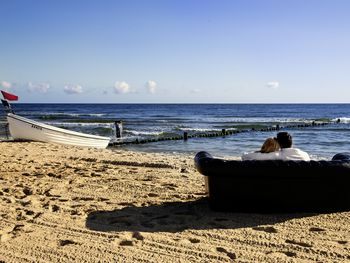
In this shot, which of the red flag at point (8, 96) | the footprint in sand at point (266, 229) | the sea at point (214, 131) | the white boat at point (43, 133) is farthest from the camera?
the sea at point (214, 131)

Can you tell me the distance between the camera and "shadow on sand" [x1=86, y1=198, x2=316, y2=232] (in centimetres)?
555

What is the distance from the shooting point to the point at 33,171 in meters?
9.91

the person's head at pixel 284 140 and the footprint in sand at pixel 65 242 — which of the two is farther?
the person's head at pixel 284 140

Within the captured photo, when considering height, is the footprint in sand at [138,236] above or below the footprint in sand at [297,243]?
above

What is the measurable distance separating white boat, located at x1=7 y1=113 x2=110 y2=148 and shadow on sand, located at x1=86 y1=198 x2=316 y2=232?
12.6m

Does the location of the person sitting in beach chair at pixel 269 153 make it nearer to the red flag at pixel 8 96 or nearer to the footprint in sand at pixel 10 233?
the footprint in sand at pixel 10 233

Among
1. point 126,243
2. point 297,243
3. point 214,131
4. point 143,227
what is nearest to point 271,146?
point 297,243

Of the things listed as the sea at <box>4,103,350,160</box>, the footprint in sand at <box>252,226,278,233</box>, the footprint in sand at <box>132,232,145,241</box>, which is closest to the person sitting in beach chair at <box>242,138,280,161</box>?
the footprint in sand at <box>252,226,278,233</box>

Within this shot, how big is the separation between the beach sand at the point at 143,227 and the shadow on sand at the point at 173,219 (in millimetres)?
14

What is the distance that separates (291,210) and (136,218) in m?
2.30

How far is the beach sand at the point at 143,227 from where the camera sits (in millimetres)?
4598

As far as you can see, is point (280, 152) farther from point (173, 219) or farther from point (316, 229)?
point (173, 219)

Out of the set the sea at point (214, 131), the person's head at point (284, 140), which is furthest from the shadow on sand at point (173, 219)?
the sea at point (214, 131)

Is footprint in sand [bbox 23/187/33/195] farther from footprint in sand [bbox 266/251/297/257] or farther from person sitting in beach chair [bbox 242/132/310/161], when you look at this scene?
footprint in sand [bbox 266/251/297/257]
